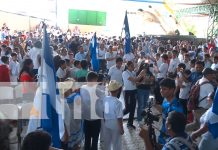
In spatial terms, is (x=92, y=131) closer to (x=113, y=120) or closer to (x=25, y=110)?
(x=113, y=120)

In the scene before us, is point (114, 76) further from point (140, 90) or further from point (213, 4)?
point (213, 4)

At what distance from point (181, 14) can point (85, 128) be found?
3658 centimetres

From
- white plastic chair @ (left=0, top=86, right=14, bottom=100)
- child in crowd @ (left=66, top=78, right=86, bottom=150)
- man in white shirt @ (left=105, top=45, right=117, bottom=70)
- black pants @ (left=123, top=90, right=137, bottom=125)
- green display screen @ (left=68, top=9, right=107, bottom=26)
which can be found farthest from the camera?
green display screen @ (left=68, top=9, right=107, bottom=26)

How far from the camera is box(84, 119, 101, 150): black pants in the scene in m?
6.35

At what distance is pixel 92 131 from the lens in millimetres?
6414

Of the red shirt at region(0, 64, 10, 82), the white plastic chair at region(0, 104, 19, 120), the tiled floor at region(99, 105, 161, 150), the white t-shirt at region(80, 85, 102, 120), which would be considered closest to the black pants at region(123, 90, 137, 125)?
the tiled floor at region(99, 105, 161, 150)

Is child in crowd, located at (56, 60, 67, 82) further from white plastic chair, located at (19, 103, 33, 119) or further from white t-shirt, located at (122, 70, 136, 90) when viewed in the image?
white plastic chair, located at (19, 103, 33, 119)

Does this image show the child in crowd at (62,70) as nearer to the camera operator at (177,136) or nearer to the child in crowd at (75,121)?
the child in crowd at (75,121)

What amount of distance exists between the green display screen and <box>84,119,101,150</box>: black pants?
3613cm

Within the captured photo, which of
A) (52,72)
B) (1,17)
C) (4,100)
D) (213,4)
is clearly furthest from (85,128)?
(1,17)

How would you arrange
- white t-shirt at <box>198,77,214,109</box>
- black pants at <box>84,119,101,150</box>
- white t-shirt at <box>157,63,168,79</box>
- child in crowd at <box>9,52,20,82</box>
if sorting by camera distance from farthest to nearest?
white t-shirt at <box>157,63,168,79</box>, child in crowd at <box>9,52,20,82</box>, white t-shirt at <box>198,77,214,109</box>, black pants at <box>84,119,101,150</box>

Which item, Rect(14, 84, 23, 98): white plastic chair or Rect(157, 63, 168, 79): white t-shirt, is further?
Rect(157, 63, 168, 79): white t-shirt

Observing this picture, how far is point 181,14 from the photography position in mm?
41125

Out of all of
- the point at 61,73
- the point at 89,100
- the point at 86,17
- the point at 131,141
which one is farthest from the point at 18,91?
the point at 86,17
